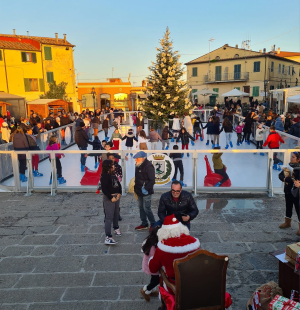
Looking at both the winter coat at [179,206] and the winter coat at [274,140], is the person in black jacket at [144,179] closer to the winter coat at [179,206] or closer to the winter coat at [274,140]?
the winter coat at [179,206]

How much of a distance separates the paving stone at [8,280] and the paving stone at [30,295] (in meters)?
0.13

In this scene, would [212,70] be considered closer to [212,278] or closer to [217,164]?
[217,164]

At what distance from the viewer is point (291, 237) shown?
5133 mm

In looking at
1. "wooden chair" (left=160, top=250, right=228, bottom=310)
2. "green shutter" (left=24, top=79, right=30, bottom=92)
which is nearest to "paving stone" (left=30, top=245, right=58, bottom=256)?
"wooden chair" (left=160, top=250, right=228, bottom=310)

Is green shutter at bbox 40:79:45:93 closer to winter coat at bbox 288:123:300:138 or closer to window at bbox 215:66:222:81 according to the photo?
window at bbox 215:66:222:81

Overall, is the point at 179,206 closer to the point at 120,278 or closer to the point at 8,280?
the point at 120,278

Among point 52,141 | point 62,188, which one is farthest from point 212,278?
point 52,141

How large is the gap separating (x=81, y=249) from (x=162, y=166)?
10.3ft

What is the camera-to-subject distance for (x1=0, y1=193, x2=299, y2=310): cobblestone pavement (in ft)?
12.1

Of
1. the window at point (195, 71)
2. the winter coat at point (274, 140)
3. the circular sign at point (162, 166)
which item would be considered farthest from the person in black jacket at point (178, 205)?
the window at point (195, 71)

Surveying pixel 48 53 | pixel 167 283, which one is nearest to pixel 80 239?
pixel 167 283

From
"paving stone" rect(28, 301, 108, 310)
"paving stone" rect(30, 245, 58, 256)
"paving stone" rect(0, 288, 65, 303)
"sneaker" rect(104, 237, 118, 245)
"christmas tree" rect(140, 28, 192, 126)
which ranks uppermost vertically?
"christmas tree" rect(140, 28, 192, 126)

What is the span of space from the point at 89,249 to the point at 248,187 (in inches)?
174

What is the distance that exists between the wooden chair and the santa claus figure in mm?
232
